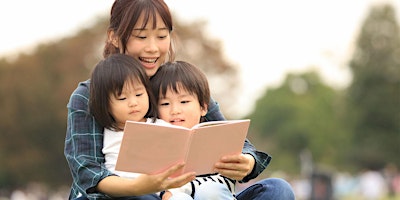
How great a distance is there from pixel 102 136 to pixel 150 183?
0.56 metres

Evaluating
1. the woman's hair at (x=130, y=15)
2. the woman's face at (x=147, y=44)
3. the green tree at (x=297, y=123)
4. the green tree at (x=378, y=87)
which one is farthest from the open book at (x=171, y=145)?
the green tree at (x=297, y=123)

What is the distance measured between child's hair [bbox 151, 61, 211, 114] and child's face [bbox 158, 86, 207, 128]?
24 mm

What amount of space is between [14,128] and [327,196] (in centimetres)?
2820

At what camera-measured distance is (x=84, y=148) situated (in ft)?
17.1

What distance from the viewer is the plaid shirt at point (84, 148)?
5109 mm

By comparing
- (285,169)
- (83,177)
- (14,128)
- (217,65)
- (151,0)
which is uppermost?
(151,0)

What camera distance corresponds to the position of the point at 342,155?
3098 inches

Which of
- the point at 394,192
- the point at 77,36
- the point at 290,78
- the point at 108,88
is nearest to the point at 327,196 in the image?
the point at 394,192

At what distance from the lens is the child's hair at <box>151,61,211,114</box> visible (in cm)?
538

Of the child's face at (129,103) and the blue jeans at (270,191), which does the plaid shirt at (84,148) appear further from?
the blue jeans at (270,191)

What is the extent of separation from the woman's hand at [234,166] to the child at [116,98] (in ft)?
1.46

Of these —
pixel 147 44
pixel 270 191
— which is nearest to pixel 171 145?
pixel 270 191

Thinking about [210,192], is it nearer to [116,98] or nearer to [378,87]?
[116,98]

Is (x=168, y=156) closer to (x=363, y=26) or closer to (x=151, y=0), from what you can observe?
(x=151, y=0)
